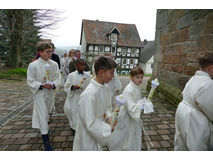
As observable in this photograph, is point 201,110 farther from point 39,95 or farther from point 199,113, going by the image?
point 39,95

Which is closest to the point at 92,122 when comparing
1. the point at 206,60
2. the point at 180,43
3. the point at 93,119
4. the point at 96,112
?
the point at 93,119

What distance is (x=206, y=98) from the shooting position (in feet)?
6.23

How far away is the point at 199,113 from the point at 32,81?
287cm

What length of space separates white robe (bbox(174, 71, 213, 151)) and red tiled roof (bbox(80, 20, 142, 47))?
27.2 metres

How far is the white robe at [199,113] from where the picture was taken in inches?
75.4

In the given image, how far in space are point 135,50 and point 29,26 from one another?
23.4m

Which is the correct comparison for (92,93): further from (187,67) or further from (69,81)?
(187,67)

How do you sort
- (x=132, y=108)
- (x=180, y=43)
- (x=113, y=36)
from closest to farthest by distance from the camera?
(x=132, y=108) < (x=180, y=43) < (x=113, y=36)

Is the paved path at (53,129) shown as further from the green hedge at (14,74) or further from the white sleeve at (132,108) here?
the green hedge at (14,74)

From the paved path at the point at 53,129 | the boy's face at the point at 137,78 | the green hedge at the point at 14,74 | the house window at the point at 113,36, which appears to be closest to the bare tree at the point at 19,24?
the green hedge at the point at 14,74

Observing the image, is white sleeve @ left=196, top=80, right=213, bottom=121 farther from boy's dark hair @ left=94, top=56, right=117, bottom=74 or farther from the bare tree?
the bare tree

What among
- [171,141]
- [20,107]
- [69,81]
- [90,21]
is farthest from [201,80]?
[90,21]

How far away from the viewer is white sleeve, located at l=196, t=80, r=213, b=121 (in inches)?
74.5


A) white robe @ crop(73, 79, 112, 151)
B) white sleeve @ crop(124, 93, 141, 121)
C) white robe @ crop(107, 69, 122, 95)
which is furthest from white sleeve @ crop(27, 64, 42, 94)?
white robe @ crop(107, 69, 122, 95)
